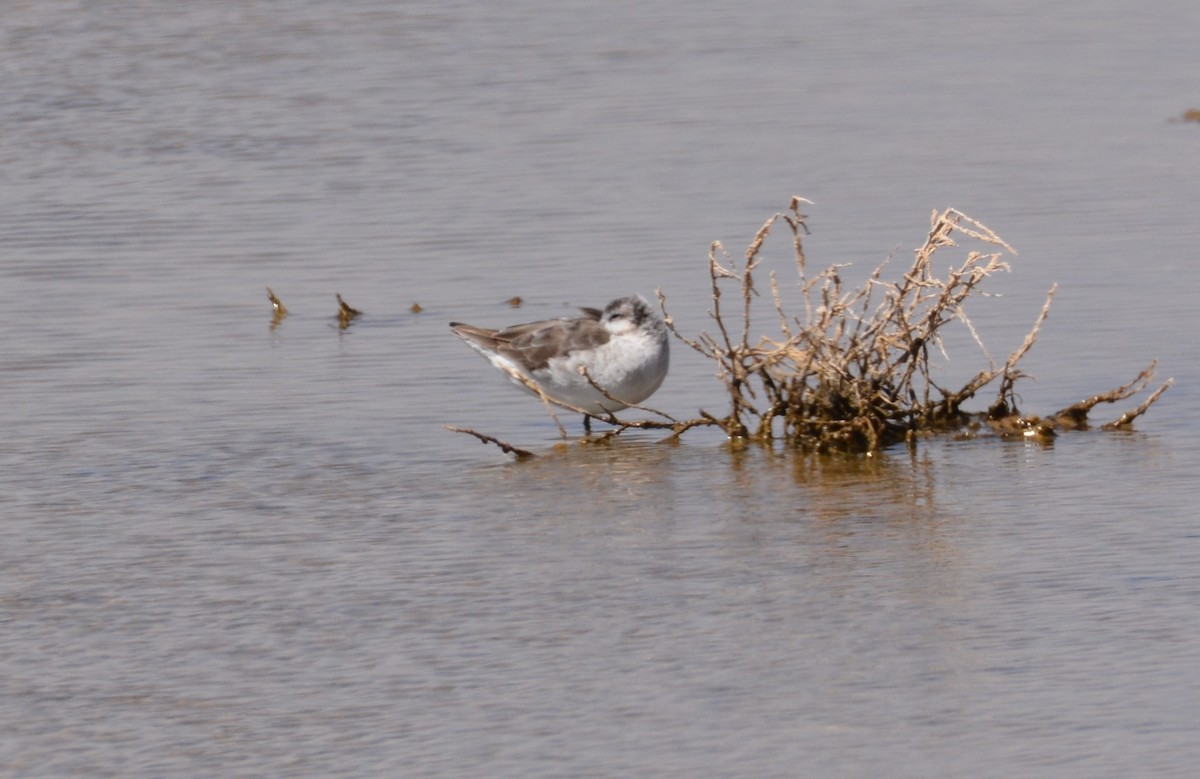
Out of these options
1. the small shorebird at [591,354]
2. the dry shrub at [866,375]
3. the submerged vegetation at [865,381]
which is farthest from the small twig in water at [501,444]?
the dry shrub at [866,375]

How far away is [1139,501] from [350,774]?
11.6 feet

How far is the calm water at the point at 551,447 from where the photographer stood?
6.39 meters

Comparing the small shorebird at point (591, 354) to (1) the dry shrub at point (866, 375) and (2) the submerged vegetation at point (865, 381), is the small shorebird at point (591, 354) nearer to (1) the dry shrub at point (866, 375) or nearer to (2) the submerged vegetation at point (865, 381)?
(2) the submerged vegetation at point (865, 381)

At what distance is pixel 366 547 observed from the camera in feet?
26.8

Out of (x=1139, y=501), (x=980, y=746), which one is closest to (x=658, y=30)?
(x=1139, y=501)

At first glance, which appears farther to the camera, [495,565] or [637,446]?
[637,446]

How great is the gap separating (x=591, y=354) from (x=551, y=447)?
0.46 meters

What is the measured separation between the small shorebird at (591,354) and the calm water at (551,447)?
0.26 metres

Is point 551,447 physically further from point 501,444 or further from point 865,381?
point 865,381

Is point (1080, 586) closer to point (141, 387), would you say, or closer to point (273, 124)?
point (141, 387)

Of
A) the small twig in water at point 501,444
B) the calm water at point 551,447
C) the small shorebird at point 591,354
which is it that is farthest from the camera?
the small shorebird at point 591,354

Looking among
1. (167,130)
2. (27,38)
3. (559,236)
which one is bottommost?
(559,236)

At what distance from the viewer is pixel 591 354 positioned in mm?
10023

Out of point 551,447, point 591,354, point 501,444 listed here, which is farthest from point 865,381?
point 501,444
